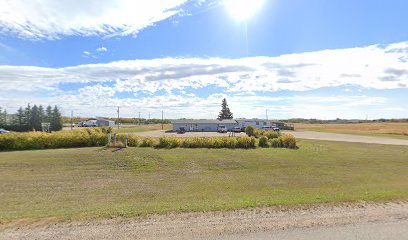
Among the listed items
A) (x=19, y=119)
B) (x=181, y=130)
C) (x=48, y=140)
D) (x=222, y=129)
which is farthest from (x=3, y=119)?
(x=48, y=140)

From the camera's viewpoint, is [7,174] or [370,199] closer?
[370,199]

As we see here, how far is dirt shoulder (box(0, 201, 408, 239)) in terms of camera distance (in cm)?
750

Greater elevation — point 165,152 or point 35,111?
point 35,111

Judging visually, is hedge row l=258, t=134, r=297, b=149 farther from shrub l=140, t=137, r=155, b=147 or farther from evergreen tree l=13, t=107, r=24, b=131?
evergreen tree l=13, t=107, r=24, b=131

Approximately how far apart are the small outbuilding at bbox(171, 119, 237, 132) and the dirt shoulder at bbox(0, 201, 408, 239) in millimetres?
68980

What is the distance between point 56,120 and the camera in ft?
272

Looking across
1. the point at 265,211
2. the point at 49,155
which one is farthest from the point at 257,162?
the point at 49,155

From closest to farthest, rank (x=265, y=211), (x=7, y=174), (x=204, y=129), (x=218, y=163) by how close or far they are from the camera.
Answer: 1. (x=265, y=211)
2. (x=7, y=174)
3. (x=218, y=163)
4. (x=204, y=129)

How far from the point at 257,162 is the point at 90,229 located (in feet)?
46.9

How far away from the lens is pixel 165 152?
23.0 meters

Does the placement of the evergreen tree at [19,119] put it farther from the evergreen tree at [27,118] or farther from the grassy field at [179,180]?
the grassy field at [179,180]

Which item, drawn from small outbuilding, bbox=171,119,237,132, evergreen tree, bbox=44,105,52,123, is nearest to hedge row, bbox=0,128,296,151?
small outbuilding, bbox=171,119,237,132

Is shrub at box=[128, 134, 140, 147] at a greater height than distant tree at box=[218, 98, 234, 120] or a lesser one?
lesser

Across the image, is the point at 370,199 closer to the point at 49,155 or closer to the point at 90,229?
the point at 90,229
